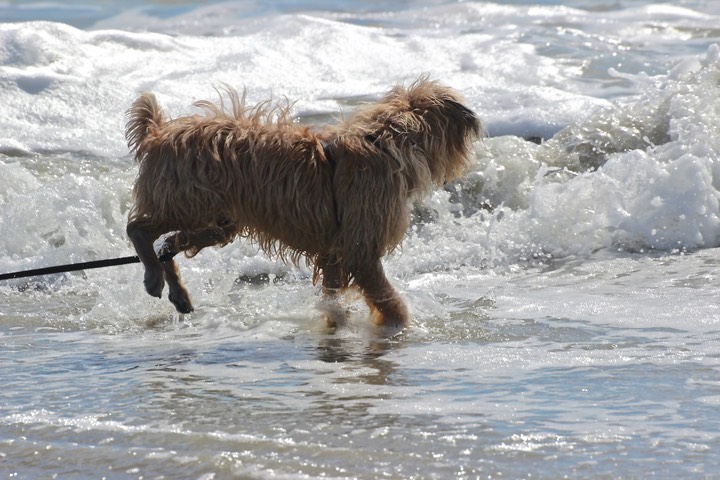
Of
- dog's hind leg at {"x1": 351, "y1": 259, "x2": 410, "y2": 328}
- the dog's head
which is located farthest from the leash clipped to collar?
the dog's head

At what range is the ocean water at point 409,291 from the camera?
3590 mm

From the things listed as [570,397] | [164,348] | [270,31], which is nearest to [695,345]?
[570,397]

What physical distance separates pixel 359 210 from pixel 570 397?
1575 mm

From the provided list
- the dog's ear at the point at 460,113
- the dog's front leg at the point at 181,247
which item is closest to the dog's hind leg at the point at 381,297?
the dog's front leg at the point at 181,247

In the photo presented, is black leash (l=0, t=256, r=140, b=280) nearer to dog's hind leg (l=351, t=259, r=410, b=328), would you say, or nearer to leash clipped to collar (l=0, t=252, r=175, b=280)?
leash clipped to collar (l=0, t=252, r=175, b=280)

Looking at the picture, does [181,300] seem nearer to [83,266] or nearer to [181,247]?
[181,247]

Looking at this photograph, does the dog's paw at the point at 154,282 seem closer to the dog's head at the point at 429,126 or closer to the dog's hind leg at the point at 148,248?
the dog's hind leg at the point at 148,248

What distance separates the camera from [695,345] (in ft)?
15.6

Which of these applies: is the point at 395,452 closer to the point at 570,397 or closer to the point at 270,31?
the point at 570,397

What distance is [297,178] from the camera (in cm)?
506

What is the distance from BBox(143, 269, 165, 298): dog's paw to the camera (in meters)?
5.12

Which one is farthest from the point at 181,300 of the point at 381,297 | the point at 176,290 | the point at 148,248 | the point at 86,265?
the point at 381,297

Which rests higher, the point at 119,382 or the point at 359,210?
the point at 359,210

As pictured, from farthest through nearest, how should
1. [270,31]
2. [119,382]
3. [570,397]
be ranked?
[270,31] → [119,382] → [570,397]
